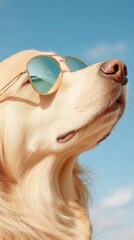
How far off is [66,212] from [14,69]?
195 cm

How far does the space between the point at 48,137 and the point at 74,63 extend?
1360 mm

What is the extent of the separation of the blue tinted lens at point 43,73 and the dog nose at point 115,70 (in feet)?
2.49

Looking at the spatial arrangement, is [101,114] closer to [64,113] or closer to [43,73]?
[64,113]

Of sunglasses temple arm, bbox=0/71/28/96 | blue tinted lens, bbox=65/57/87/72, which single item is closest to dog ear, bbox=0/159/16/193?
sunglasses temple arm, bbox=0/71/28/96

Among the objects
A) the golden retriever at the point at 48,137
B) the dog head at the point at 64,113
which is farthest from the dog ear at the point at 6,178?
the dog head at the point at 64,113

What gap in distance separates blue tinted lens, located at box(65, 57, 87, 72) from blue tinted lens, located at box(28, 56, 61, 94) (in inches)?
13.4

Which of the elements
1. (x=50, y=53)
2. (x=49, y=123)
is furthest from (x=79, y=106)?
(x=50, y=53)

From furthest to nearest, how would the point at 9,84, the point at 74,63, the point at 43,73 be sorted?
the point at 74,63
the point at 43,73
the point at 9,84

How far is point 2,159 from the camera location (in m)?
5.89

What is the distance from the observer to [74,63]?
667 cm

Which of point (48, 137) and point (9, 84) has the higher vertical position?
point (9, 84)

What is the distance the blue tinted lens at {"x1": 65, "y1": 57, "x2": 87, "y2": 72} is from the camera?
6519 mm

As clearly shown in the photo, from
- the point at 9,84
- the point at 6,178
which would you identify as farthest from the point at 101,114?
the point at 6,178

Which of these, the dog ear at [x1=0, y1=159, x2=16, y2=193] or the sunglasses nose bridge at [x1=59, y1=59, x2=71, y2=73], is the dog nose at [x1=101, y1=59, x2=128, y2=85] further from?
the dog ear at [x1=0, y1=159, x2=16, y2=193]
